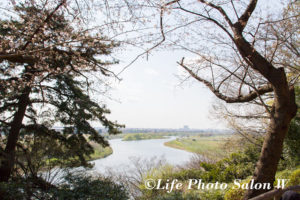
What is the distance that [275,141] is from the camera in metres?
2.42

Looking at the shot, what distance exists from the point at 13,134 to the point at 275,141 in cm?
643

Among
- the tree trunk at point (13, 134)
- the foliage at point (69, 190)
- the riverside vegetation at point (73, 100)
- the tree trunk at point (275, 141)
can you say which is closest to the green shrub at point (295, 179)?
the riverside vegetation at point (73, 100)

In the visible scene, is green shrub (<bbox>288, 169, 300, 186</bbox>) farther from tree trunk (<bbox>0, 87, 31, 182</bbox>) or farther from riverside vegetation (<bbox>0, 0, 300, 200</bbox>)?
tree trunk (<bbox>0, 87, 31, 182</bbox>)

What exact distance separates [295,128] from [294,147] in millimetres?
587

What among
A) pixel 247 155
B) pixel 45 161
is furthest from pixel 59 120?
pixel 247 155

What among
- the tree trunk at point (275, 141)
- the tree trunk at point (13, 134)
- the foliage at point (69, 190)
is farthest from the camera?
the tree trunk at point (13, 134)

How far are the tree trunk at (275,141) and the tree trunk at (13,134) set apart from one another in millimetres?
5518

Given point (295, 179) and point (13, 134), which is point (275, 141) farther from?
point (13, 134)

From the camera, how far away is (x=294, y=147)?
20.1 ft

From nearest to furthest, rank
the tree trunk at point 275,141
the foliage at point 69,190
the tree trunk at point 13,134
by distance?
1. the tree trunk at point 275,141
2. the foliage at point 69,190
3. the tree trunk at point 13,134

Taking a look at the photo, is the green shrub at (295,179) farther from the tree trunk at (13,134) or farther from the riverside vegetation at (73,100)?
the tree trunk at (13,134)

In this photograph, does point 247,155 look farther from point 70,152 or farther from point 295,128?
point 70,152

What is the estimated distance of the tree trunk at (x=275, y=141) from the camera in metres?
2.42

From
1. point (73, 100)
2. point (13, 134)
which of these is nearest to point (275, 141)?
point (73, 100)
